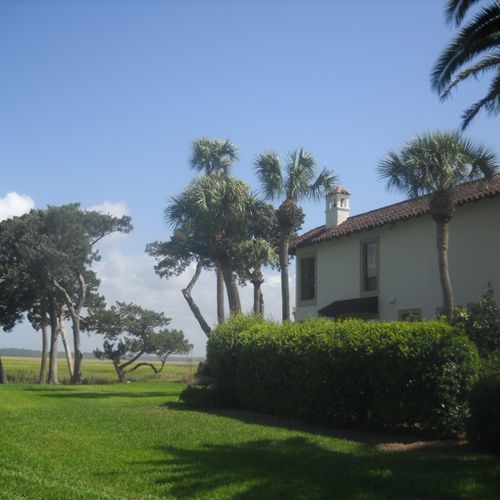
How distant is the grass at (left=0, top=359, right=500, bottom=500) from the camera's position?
8.53 metres

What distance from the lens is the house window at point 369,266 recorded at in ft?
→ 83.3

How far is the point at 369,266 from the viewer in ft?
84.2

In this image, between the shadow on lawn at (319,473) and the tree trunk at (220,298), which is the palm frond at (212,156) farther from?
the shadow on lawn at (319,473)

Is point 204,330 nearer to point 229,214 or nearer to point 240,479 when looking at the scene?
point 229,214

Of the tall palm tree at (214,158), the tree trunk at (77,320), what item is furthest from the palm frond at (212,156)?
the tree trunk at (77,320)

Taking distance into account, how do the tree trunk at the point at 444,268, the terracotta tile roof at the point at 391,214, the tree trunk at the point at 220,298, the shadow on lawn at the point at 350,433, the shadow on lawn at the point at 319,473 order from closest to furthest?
the shadow on lawn at the point at 319,473
the shadow on lawn at the point at 350,433
the tree trunk at the point at 444,268
the terracotta tile roof at the point at 391,214
the tree trunk at the point at 220,298

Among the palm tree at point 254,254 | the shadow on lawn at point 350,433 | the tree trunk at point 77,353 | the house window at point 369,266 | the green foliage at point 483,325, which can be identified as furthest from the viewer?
the tree trunk at point 77,353

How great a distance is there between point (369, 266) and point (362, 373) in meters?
12.4

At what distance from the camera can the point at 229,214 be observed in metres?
28.1

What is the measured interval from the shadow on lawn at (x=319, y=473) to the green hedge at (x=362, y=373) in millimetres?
1701

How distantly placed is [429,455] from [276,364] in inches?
222

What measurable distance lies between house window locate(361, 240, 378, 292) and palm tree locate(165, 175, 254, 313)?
4970 mm

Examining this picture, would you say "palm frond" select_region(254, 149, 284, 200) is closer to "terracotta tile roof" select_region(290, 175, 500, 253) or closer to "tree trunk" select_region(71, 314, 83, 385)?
"terracotta tile roof" select_region(290, 175, 500, 253)

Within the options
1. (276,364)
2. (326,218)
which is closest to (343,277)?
(326,218)
